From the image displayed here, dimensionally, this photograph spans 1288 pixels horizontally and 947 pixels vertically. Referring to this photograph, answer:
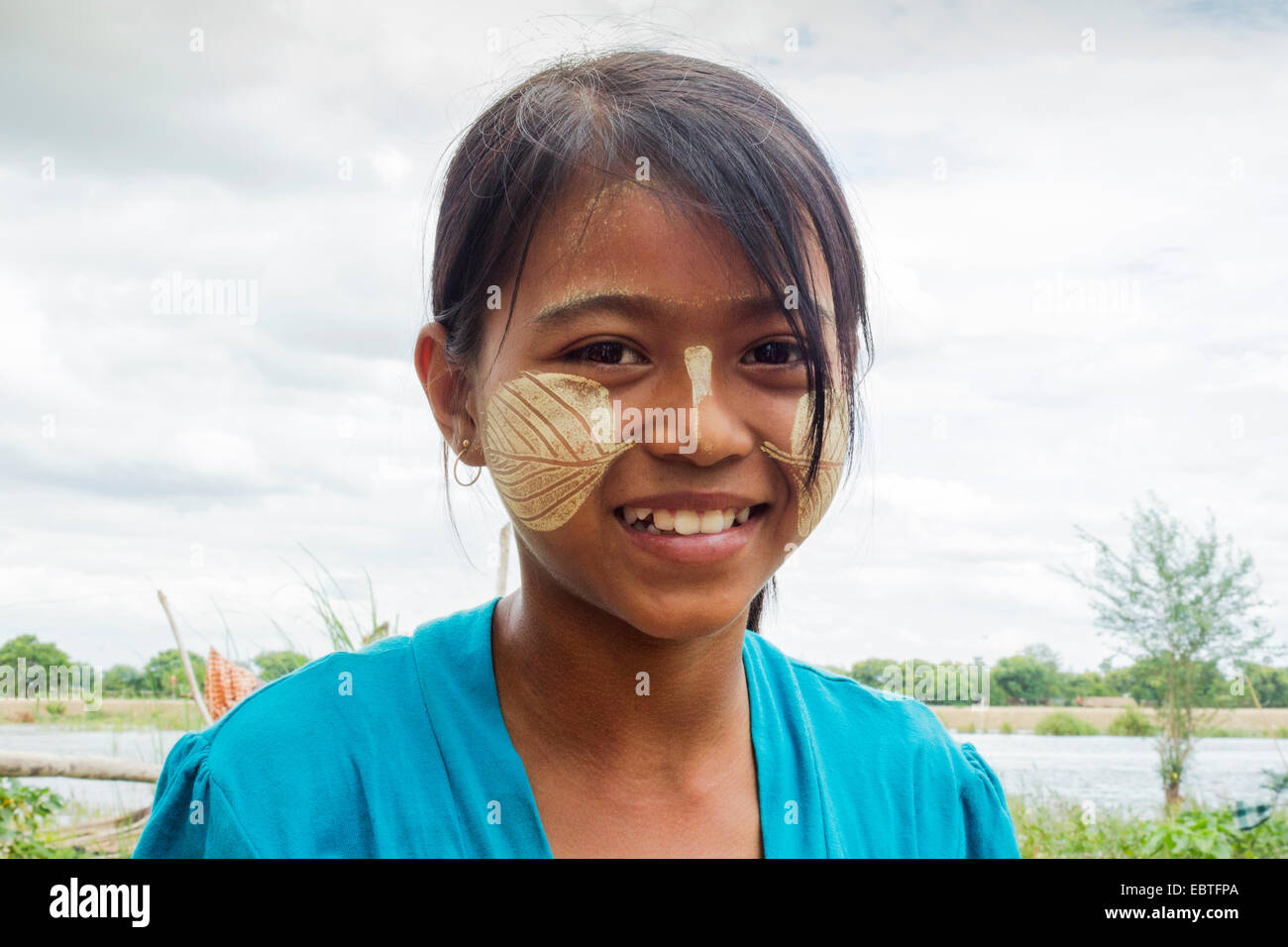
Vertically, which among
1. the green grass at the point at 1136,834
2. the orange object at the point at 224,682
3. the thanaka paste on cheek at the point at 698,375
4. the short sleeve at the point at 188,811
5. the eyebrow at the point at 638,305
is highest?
the eyebrow at the point at 638,305

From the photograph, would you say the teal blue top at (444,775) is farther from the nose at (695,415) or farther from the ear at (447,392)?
the nose at (695,415)

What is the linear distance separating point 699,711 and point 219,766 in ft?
2.38

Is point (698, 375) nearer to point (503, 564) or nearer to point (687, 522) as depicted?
point (687, 522)

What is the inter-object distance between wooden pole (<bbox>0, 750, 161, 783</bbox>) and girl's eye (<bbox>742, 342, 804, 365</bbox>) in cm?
335

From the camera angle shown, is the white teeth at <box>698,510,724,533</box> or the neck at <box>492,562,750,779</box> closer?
the white teeth at <box>698,510,724,533</box>

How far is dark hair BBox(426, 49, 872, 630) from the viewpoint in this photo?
4.77 feet

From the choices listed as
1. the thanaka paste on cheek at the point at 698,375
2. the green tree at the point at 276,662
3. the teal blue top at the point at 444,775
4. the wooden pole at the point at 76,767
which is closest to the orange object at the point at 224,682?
the green tree at the point at 276,662

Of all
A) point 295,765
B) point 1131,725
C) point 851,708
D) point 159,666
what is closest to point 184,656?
point 159,666

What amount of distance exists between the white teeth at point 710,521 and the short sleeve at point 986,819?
75 cm

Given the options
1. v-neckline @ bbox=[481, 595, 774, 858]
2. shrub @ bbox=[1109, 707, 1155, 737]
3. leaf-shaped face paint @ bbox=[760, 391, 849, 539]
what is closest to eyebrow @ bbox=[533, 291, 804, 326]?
leaf-shaped face paint @ bbox=[760, 391, 849, 539]

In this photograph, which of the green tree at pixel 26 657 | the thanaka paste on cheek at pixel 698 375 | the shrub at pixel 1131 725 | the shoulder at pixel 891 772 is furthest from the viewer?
the shrub at pixel 1131 725

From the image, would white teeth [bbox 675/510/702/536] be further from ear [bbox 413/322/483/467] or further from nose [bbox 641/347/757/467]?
ear [bbox 413/322/483/467]

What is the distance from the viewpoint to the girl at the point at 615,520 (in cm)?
141
